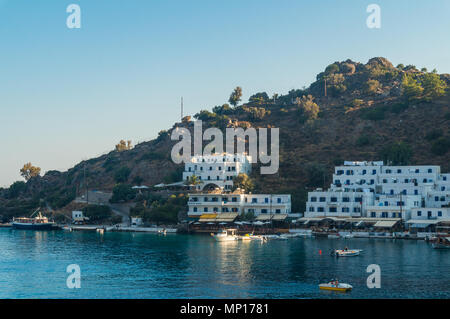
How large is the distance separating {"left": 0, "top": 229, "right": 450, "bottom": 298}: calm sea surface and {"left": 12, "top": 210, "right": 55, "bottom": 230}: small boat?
30.3 meters

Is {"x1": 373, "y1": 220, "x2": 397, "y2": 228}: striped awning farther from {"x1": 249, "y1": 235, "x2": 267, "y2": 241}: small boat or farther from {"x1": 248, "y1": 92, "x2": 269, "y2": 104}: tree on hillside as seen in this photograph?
{"x1": 248, "y1": 92, "x2": 269, "y2": 104}: tree on hillside

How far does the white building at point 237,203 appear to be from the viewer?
4122 inches

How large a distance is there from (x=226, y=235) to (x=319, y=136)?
64.1 metres

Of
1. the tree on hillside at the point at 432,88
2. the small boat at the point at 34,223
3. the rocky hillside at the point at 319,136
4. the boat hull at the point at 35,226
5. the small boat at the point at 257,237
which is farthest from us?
the tree on hillside at the point at 432,88

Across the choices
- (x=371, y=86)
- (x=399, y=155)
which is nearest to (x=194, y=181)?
(x=399, y=155)

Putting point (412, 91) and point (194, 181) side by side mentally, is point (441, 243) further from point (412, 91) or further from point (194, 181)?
point (412, 91)

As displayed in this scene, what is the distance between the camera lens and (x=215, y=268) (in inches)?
2404

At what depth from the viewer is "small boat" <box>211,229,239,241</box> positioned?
91.3 meters

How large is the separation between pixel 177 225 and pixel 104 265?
42123 millimetres

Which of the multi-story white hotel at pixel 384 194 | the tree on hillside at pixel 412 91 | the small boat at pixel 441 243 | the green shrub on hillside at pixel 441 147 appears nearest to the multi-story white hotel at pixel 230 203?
the multi-story white hotel at pixel 384 194

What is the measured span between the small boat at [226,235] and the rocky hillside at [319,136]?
16407 millimetres

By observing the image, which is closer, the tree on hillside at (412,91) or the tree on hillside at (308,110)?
the tree on hillside at (412,91)

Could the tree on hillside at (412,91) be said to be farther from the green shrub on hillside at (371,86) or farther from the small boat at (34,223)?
the small boat at (34,223)
